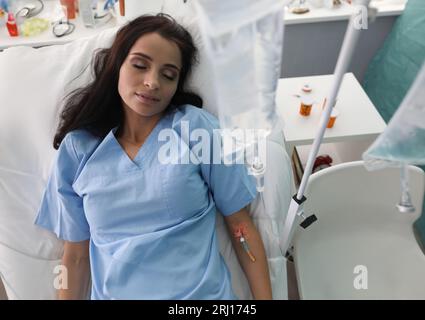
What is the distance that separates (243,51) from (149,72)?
1.70 ft

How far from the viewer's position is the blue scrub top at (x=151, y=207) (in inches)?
39.4

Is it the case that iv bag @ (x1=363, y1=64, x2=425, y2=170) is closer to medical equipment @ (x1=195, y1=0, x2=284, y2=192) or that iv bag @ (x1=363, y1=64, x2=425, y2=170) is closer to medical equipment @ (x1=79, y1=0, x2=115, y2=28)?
medical equipment @ (x1=195, y1=0, x2=284, y2=192)

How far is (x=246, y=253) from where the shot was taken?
108 centimetres

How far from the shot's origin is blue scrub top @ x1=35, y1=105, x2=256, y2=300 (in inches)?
39.4

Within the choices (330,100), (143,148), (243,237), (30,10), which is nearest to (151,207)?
(143,148)

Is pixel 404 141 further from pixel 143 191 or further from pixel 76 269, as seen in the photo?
pixel 76 269

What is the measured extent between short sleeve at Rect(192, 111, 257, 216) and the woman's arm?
0.04 m

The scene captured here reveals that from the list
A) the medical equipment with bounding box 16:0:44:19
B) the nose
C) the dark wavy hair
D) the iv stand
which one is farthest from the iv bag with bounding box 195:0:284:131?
the medical equipment with bounding box 16:0:44:19

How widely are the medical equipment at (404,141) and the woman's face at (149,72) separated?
56cm

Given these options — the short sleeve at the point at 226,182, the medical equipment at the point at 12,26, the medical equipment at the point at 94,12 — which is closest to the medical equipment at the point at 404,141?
the short sleeve at the point at 226,182

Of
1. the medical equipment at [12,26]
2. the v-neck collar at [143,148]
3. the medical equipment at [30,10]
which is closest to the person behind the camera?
the v-neck collar at [143,148]

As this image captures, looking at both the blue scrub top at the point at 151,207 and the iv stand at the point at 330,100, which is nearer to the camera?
the iv stand at the point at 330,100

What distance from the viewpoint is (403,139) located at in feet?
1.96

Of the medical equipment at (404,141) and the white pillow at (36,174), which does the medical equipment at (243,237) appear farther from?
the medical equipment at (404,141)
